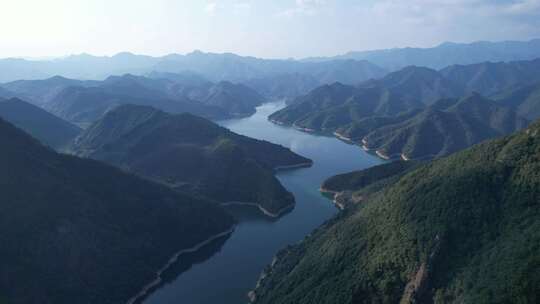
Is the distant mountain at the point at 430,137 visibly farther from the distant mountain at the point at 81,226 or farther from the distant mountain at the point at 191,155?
the distant mountain at the point at 81,226

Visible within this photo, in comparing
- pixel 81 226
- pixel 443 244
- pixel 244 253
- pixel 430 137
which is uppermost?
pixel 443 244

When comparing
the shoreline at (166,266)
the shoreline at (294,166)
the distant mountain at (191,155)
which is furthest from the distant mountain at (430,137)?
the shoreline at (166,266)

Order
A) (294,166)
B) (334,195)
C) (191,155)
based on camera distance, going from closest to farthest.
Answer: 1. (334,195)
2. (191,155)
3. (294,166)

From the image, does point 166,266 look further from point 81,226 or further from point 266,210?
point 266,210

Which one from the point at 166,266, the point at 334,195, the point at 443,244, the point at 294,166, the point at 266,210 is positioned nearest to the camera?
the point at 443,244

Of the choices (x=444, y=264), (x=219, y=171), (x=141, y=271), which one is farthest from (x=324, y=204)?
(x=444, y=264)

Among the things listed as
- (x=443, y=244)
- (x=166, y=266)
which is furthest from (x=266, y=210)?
(x=443, y=244)
